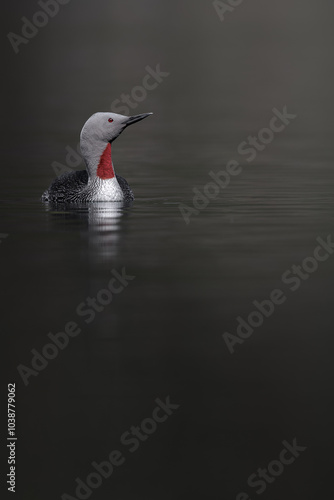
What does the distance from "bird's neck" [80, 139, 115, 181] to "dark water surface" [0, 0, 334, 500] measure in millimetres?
343

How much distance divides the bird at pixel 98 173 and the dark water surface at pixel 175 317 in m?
0.19

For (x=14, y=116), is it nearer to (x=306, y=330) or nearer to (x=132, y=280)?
(x=132, y=280)

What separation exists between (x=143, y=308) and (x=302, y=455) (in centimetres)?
262

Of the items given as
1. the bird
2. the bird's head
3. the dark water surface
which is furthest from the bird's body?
the bird's head

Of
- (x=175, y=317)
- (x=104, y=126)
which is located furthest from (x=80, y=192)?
(x=175, y=317)

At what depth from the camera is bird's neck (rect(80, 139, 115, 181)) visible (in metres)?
13.3

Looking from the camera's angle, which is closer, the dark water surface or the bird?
the dark water surface

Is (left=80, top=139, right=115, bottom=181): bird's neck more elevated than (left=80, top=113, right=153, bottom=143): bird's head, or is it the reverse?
(left=80, top=113, right=153, bottom=143): bird's head

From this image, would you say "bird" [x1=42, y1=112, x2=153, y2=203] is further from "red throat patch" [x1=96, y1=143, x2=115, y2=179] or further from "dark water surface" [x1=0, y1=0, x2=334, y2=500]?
"dark water surface" [x1=0, y1=0, x2=334, y2=500]

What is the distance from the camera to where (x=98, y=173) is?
13.3 meters

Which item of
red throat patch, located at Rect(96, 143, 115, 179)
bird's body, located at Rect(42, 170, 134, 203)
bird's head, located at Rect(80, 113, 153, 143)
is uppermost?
bird's head, located at Rect(80, 113, 153, 143)

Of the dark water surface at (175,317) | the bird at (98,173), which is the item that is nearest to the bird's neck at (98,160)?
the bird at (98,173)

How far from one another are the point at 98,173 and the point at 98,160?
132 mm

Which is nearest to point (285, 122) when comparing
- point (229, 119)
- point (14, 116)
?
point (229, 119)
